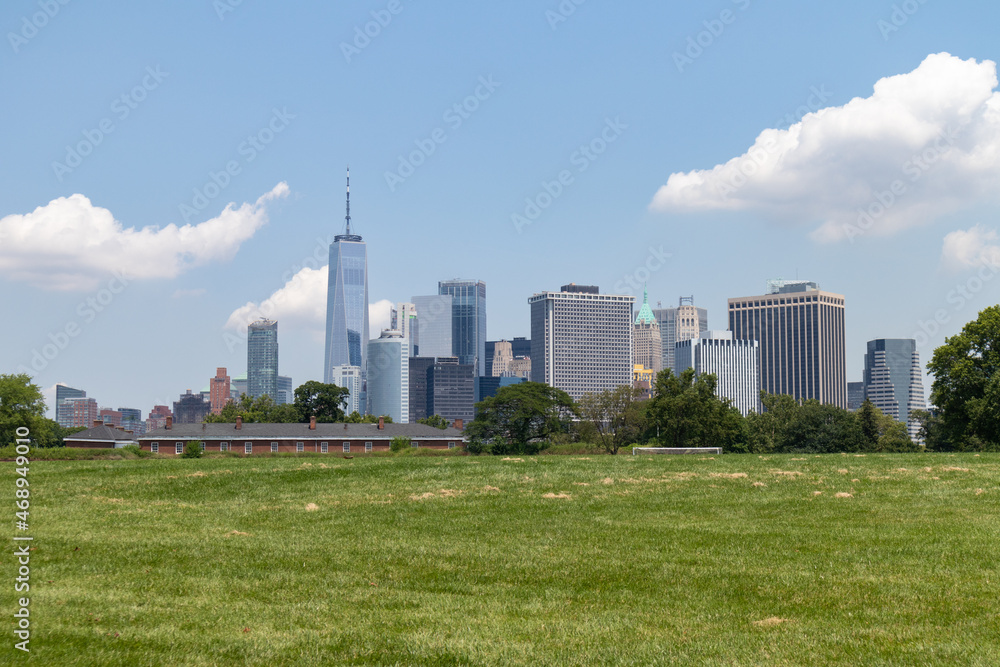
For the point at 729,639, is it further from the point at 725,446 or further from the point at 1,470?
the point at 725,446

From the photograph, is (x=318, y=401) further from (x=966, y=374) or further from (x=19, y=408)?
(x=966, y=374)

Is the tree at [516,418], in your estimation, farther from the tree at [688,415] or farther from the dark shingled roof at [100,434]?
the dark shingled roof at [100,434]

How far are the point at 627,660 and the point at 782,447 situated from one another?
11993 centimetres

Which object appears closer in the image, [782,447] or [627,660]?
[627,660]

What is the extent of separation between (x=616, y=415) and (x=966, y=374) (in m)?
49.4

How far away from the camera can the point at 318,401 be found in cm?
15012

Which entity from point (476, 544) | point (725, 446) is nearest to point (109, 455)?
point (476, 544)

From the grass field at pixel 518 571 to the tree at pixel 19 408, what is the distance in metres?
75.2

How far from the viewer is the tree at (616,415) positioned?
117938 mm

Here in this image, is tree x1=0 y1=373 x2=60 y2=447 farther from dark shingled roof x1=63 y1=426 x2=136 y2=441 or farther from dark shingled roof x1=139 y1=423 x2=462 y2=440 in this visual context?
dark shingled roof x1=63 y1=426 x2=136 y2=441

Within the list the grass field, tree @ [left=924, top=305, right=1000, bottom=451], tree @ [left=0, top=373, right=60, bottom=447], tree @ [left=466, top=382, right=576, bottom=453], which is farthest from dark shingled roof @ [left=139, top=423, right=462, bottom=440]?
the grass field

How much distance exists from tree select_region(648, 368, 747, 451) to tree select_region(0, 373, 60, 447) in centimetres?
7515

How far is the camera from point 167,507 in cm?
3100

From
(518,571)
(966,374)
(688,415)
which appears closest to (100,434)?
(688,415)
